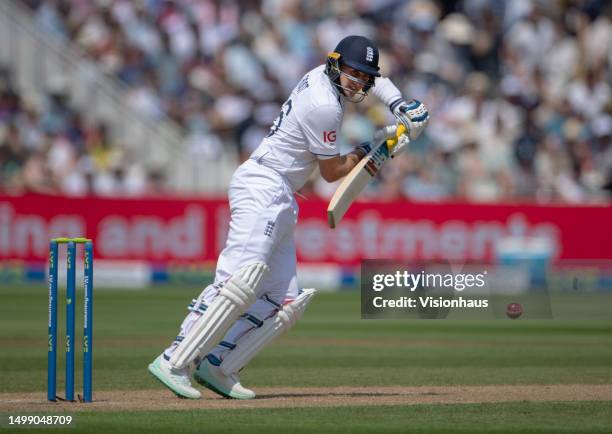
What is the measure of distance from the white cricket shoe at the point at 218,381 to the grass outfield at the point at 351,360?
0.24 meters

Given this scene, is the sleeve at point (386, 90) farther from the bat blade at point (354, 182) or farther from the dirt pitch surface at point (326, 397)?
the dirt pitch surface at point (326, 397)

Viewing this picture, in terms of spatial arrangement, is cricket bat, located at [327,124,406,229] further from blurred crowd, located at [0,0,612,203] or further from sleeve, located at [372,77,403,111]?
blurred crowd, located at [0,0,612,203]

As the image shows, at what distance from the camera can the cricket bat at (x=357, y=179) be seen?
711cm

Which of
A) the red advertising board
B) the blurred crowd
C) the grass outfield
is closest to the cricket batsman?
the grass outfield

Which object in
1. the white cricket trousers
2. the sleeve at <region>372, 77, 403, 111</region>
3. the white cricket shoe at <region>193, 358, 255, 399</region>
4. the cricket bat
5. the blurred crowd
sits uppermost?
the blurred crowd

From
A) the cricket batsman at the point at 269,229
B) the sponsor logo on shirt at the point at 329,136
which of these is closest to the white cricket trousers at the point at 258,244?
the cricket batsman at the point at 269,229

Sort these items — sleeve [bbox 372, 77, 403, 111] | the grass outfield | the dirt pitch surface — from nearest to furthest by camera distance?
the grass outfield → the dirt pitch surface → sleeve [bbox 372, 77, 403, 111]

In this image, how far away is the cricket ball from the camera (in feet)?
25.4

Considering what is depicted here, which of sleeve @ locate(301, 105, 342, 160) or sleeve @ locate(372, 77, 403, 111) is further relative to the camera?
sleeve @ locate(372, 77, 403, 111)

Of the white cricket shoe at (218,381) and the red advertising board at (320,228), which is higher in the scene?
the red advertising board at (320,228)

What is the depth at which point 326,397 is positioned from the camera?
739 centimetres

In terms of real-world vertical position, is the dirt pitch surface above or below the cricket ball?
below

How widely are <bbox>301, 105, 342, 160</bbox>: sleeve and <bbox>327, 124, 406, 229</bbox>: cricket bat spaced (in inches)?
7.2

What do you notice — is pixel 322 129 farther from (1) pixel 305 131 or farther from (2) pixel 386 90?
(2) pixel 386 90
